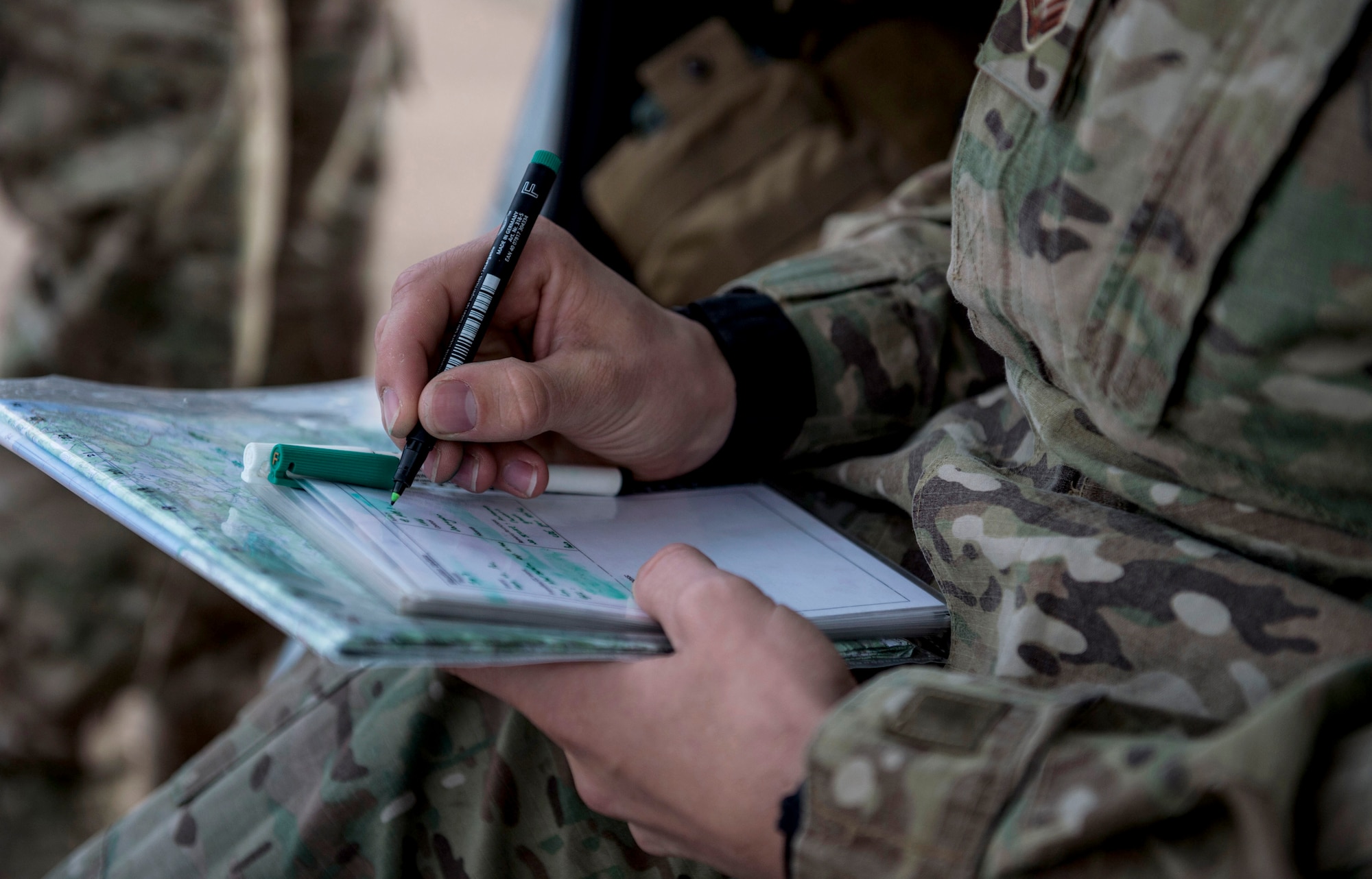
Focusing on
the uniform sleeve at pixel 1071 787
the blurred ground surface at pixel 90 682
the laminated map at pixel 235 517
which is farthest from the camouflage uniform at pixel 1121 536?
the blurred ground surface at pixel 90 682

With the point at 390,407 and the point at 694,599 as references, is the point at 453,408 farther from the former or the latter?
the point at 694,599

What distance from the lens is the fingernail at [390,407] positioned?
560 millimetres

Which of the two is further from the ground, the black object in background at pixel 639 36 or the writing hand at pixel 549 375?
the black object in background at pixel 639 36

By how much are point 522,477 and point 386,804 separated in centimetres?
22

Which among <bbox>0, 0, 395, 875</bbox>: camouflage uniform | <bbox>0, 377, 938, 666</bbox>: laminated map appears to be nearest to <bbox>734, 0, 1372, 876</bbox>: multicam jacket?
<bbox>0, 377, 938, 666</bbox>: laminated map

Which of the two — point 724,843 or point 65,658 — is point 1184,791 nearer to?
point 724,843

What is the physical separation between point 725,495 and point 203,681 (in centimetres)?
123

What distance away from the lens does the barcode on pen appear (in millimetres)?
585

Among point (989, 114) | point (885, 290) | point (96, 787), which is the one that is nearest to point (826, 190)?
point (885, 290)

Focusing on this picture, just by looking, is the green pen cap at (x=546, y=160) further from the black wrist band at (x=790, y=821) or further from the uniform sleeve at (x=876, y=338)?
the black wrist band at (x=790, y=821)

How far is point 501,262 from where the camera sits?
0.60 meters

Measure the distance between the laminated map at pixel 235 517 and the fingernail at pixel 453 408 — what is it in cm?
10

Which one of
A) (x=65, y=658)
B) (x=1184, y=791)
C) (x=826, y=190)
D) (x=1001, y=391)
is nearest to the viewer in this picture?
(x=1184, y=791)

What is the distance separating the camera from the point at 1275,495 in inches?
16.9
